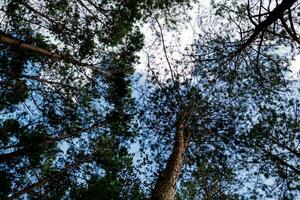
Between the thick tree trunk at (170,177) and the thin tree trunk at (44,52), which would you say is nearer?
the thin tree trunk at (44,52)

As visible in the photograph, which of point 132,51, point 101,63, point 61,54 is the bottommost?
point 61,54

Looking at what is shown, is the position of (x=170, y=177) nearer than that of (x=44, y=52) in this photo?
No

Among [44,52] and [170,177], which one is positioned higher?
[44,52]

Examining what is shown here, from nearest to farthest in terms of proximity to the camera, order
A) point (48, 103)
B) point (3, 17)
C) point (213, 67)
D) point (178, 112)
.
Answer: point (3, 17) → point (48, 103) → point (213, 67) → point (178, 112)

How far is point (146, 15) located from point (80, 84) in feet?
8.66

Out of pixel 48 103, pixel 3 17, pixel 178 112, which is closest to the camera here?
pixel 3 17

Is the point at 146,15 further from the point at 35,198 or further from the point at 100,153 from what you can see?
the point at 35,198

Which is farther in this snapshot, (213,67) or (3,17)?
(213,67)

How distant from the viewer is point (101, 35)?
8961mm

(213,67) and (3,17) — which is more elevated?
(213,67)

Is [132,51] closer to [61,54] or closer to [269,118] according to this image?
[61,54]

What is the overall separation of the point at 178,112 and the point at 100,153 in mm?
2964

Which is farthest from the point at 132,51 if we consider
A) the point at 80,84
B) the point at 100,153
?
the point at 100,153

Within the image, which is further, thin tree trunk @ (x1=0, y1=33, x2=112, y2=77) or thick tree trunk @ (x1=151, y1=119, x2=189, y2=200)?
thick tree trunk @ (x1=151, y1=119, x2=189, y2=200)
